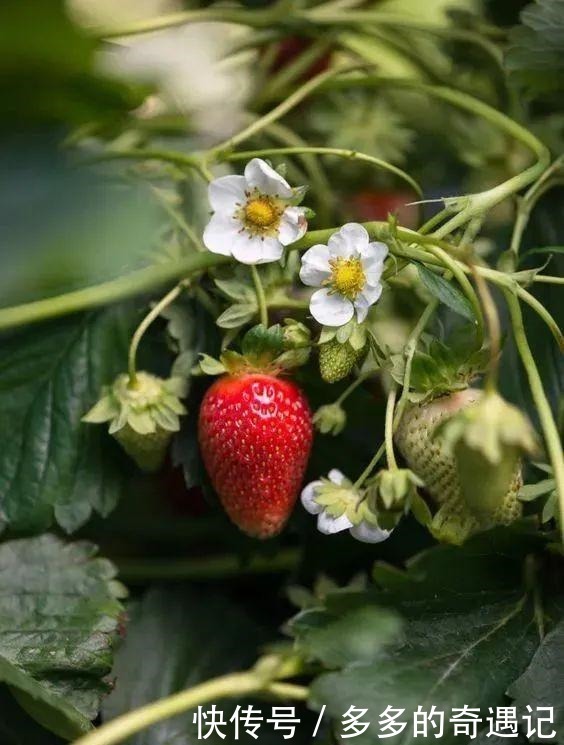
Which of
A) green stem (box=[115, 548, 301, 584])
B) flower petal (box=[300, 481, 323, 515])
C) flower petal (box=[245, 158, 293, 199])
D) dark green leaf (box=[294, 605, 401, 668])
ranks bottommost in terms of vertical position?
green stem (box=[115, 548, 301, 584])

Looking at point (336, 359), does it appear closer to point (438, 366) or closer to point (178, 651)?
point (438, 366)

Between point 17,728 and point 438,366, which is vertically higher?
point 438,366

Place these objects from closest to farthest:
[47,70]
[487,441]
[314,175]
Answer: [47,70], [487,441], [314,175]

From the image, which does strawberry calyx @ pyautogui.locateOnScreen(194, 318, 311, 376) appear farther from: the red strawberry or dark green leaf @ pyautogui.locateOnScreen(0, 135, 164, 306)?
dark green leaf @ pyautogui.locateOnScreen(0, 135, 164, 306)

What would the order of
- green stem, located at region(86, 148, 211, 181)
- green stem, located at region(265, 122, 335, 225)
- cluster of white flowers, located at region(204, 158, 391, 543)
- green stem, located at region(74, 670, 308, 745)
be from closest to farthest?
green stem, located at region(74, 670, 308, 745)
cluster of white flowers, located at region(204, 158, 391, 543)
green stem, located at region(86, 148, 211, 181)
green stem, located at region(265, 122, 335, 225)

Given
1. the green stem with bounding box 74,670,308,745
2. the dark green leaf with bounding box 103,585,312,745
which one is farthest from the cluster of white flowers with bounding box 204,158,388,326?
the dark green leaf with bounding box 103,585,312,745

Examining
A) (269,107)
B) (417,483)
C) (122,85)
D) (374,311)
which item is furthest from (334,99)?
(122,85)

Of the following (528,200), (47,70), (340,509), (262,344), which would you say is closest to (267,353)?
(262,344)

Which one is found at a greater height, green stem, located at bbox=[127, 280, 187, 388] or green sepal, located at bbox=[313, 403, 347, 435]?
green stem, located at bbox=[127, 280, 187, 388]
